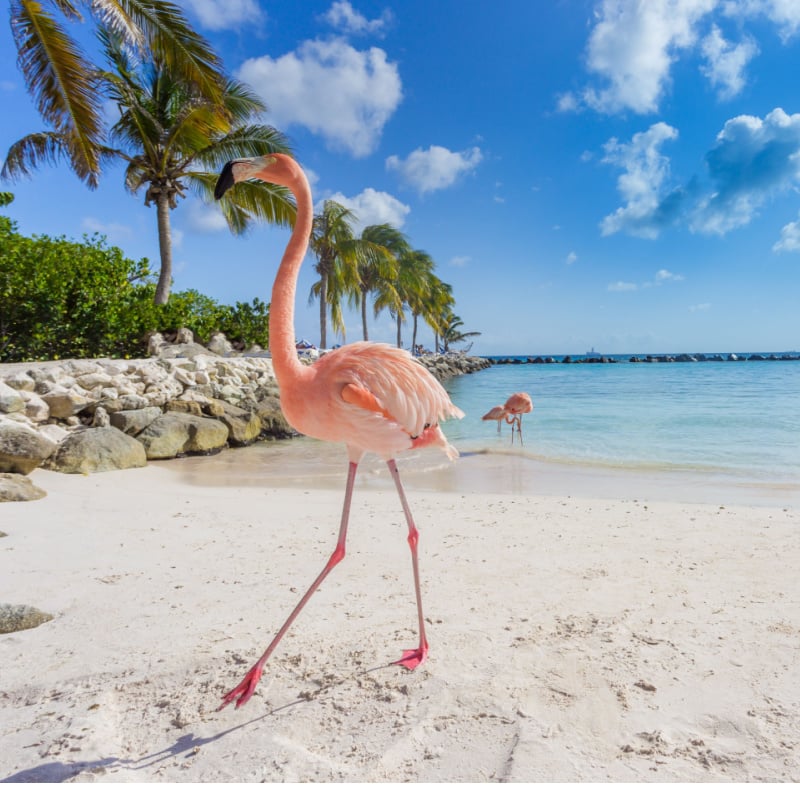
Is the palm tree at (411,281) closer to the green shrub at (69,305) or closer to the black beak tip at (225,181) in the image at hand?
the green shrub at (69,305)

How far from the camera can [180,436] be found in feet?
30.7

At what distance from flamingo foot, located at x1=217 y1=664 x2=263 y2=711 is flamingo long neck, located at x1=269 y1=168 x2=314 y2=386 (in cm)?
124

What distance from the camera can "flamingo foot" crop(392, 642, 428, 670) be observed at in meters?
2.52

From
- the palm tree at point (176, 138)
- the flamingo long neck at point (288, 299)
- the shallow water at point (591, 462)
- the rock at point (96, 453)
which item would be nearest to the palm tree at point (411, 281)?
the palm tree at point (176, 138)

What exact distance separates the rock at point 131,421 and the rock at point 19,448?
239 cm

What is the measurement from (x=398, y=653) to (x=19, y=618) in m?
1.98

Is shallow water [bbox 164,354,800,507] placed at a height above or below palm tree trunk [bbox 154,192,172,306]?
below

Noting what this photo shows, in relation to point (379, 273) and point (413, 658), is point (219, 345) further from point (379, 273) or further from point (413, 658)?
point (379, 273)

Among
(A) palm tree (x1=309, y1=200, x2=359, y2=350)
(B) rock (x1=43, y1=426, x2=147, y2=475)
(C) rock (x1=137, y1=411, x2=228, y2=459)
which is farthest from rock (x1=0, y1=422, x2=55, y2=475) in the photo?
(A) palm tree (x1=309, y1=200, x2=359, y2=350)

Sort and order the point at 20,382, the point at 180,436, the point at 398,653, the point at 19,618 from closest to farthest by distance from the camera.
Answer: the point at 398,653 < the point at 19,618 < the point at 20,382 < the point at 180,436

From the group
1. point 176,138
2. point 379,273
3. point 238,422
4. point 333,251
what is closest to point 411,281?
point 379,273

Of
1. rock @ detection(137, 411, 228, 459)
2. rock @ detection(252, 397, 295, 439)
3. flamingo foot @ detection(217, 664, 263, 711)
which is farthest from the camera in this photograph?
rock @ detection(252, 397, 295, 439)

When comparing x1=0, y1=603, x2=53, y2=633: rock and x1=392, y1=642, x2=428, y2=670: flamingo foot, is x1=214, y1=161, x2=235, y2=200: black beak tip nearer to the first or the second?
x1=392, y1=642, x2=428, y2=670: flamingo foot

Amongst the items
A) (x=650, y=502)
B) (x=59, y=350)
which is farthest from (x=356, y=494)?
(x=59, y=350)
